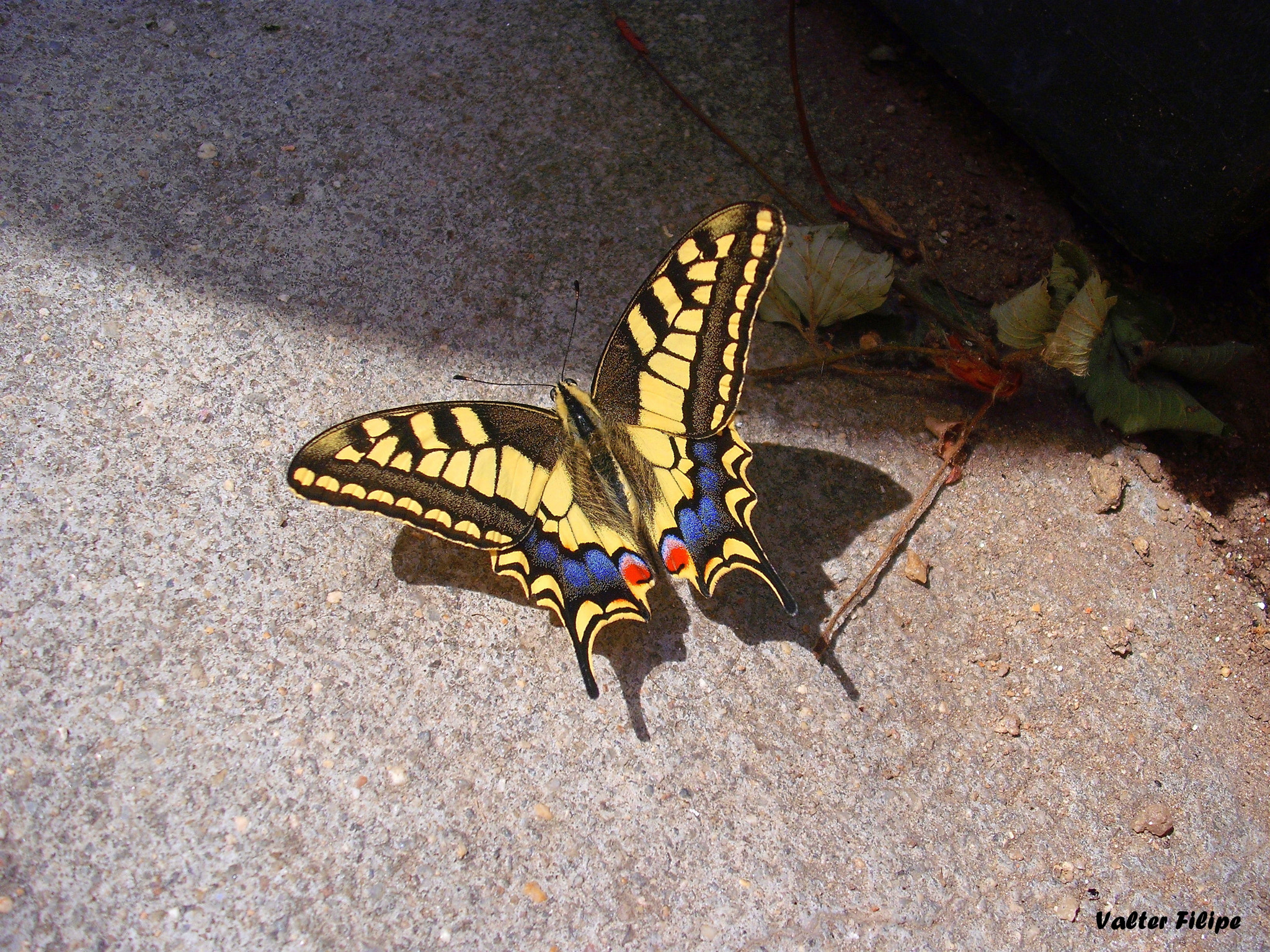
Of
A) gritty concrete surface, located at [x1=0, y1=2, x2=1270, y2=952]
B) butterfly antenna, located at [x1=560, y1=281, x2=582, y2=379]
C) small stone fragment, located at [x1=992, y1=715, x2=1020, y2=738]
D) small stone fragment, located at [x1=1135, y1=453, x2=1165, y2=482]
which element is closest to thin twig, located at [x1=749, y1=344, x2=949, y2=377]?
gritty concrete surface, located at [x1=0, y1=2, x2=1270, y2=952]

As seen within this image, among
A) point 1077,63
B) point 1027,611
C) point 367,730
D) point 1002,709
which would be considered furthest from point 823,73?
point 367,730

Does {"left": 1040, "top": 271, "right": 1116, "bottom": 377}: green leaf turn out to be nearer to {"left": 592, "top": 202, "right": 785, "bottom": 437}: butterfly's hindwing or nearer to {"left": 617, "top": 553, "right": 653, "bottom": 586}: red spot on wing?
{"left": 592, "top": 202, "right": 785, "bottom": 437}: butterfly's hindwing

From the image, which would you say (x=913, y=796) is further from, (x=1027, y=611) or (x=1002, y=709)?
(x=1027, y=611)

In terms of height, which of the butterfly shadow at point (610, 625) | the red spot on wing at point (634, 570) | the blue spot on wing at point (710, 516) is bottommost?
the butterfly shadow at point (610, 625)

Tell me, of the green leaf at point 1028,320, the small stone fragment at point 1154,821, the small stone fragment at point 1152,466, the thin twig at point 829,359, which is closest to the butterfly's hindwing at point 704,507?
the thin twig at point 829,359

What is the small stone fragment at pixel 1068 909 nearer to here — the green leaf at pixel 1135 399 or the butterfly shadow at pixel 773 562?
the butterfly shadow at pixel 773 562

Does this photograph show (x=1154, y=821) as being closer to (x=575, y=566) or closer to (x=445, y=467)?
(x=575, y=566)
